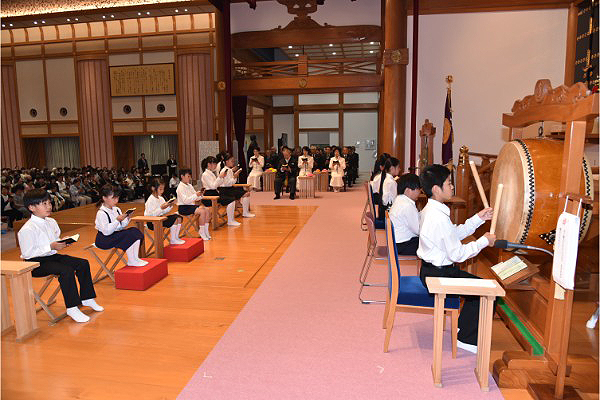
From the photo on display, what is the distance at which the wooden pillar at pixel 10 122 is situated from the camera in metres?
15.5

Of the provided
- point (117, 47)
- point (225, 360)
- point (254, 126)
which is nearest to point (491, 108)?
point (225, 360)

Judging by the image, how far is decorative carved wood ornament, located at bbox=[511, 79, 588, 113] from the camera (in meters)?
2.15

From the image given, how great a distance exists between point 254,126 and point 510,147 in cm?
1396

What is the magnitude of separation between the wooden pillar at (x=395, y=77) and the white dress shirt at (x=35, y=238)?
264 inches

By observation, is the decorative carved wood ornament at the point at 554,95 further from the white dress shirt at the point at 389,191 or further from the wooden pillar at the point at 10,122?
the wooden pillar at the point at 10,122

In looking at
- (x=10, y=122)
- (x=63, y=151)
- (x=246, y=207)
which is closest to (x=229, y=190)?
(x=246, y=207)

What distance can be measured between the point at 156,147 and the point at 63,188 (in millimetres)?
6777

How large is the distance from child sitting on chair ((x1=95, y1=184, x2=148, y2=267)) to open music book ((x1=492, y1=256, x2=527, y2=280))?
10.6 ft

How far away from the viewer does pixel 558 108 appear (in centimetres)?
234

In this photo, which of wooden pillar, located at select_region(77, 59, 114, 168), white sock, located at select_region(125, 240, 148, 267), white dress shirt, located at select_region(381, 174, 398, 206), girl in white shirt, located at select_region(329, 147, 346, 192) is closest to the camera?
white sock, located at select_region(125, 240, 148, 267)

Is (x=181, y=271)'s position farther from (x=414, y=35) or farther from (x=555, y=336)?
(x=414, y=35)

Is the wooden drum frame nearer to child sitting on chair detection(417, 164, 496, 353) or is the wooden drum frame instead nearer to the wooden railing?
child sitting on chair detection(417, 164, 496, 353)

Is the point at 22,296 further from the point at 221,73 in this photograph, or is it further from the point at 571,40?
the point at 571,40

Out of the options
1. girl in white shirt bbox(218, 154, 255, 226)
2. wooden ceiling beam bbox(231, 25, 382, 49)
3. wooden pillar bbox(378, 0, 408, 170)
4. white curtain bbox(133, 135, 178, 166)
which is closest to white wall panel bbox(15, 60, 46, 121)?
white curtain bbox(133, 135, 178, 166)
